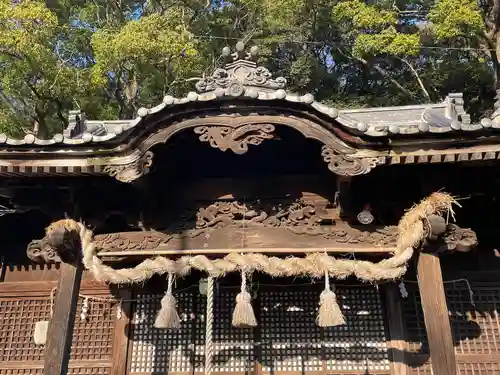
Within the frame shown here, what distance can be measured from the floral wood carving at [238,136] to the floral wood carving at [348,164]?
2.65 ft

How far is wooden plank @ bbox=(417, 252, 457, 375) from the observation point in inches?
208

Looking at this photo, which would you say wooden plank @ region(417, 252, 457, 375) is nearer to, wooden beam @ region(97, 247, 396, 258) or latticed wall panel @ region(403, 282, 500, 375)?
wooden beam @ region(97, 247, 396, 258)

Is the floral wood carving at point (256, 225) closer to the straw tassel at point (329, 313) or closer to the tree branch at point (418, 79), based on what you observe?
the straw tassel at point (329, 313)

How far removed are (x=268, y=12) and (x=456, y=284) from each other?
18218mm

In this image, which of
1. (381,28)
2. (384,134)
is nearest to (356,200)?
(384,134)

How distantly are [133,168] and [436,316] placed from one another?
4.09 meters

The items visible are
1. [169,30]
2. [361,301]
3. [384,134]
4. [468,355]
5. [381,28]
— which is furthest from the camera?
[381,28]

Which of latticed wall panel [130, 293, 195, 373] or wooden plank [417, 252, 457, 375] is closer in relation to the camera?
wooden plank [417, 252, 457, 375]

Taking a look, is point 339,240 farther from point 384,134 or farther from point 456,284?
point 456,284

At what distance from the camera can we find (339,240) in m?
6.21

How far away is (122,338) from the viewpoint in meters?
7.32

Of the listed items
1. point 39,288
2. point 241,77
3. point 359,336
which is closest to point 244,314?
point 359,336

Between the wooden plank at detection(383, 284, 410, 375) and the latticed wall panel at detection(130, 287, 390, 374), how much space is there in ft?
0.39

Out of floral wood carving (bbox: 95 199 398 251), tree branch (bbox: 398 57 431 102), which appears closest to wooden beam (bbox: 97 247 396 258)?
floral wood carving (bbox: 95 199 398 251)
